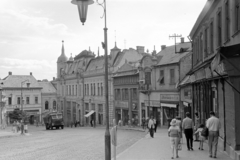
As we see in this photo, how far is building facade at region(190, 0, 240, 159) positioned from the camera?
10547 millimetres

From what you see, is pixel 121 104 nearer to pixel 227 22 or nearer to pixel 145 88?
pixel 145 88

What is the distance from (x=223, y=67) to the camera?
408 inches

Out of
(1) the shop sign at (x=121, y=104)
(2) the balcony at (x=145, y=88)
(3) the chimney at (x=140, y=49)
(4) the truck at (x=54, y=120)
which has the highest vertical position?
(3) the chimney at (x=140, y=49)

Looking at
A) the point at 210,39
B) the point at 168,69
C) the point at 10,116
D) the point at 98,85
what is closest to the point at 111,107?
the point at 98,85

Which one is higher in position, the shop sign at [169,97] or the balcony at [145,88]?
the balcony at [145,88]

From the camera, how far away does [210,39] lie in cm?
1908

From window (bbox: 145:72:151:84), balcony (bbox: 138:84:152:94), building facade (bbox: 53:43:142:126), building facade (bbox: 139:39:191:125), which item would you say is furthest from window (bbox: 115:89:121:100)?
window (bbox: 145:72:151:84)

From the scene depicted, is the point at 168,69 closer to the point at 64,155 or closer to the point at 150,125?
the point at 150,125

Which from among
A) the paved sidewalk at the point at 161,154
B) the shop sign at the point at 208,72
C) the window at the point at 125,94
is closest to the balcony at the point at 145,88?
the window at the point at 125,94

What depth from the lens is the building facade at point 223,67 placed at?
34.6 feet

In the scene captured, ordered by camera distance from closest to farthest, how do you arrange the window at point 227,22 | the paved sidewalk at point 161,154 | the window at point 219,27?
the paved sidewalk at point 161,154 → the window at point 227,22 → the window at point 219,27

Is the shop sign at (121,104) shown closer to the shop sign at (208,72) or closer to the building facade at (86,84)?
the building facade at (86,84)

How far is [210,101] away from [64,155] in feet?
27.4

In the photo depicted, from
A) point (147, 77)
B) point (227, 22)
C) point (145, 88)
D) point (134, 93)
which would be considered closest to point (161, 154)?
point (227, 22)
